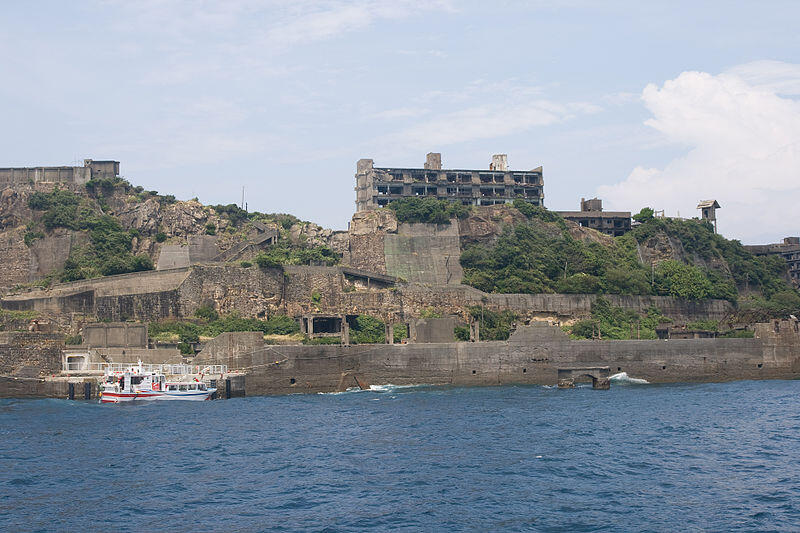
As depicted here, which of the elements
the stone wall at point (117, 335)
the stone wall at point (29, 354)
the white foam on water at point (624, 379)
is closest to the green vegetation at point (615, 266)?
the white foam on water at point (624, 379)

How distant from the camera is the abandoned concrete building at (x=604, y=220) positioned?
311ft

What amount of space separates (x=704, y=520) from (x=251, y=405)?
99.4 feet

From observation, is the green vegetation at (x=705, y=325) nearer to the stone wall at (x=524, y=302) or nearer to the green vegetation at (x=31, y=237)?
the stone wall at (x=524, y=302)

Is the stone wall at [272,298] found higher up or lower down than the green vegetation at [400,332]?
higher up

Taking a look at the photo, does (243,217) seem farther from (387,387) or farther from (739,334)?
(739,334)

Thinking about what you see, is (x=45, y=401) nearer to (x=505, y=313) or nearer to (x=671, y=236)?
(x=505, y=313)

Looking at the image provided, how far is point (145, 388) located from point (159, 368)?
2417mm

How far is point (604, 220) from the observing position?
312ft

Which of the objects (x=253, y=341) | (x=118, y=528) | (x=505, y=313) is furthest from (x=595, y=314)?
(x=118, y=528)

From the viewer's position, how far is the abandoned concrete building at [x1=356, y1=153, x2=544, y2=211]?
90.4 meters

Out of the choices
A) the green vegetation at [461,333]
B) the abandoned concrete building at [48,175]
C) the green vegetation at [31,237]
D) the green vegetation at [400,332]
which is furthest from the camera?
the abandoned concrete building at [48,175]

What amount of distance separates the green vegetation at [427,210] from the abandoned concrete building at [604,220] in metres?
17.2

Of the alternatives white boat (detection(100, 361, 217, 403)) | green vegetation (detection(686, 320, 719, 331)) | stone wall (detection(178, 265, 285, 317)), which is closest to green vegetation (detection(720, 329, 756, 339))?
green vegetation (detection(686, 320, 719, 331))

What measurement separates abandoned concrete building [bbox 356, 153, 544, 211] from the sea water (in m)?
43.3
